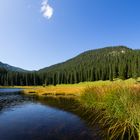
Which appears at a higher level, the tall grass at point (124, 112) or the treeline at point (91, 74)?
the treeline at point (91, 74)

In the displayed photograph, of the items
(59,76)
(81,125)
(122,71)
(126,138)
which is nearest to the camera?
(126,138)

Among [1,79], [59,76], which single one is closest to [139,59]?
[59,76]

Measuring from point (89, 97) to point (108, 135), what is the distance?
862 cm

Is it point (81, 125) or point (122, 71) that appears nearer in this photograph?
point (81, 125)

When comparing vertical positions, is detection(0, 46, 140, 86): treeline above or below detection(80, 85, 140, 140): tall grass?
above

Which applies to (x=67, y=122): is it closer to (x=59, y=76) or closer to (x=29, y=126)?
(x=29, y=126)

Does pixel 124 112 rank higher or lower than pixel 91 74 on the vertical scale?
lower

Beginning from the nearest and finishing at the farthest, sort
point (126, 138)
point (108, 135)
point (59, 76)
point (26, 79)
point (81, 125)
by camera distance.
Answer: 1. point (126, 138)
2. point (108, 135)
3. point (81, 125)
4. point (59, 76)
5. point (26, 79)

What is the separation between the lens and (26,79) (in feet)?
534

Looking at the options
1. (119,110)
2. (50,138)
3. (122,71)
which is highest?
(122,71)

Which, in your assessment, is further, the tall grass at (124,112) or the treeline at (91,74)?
the treeline at (91,74)

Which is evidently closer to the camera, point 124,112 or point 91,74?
point 124,112

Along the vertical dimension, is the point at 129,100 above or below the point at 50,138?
above

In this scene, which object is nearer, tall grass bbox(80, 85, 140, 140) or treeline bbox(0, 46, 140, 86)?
tall grass bbox(80, 85, 140, 140)
